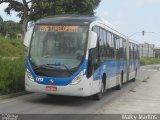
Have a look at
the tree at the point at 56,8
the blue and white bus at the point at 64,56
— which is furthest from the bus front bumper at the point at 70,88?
the tree at the point at 56,8

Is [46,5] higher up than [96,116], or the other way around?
[46,5]

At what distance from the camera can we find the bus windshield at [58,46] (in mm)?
16531

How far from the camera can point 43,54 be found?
55.3ft

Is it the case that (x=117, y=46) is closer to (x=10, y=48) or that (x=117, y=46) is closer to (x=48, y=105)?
(x=48, y=105)

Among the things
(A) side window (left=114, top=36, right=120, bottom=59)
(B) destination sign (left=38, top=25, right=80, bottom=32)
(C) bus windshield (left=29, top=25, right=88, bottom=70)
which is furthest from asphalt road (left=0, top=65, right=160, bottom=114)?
(A) side window (left=114, top=36, right=120, bottom=59)

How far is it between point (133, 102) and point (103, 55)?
2.39 m

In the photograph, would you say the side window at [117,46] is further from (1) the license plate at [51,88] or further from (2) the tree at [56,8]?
(2) the tree at [56,8]

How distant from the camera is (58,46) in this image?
16.9 metres

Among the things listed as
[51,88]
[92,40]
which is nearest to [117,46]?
[92,40]

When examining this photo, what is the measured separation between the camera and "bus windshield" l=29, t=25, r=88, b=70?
16531 millimetres

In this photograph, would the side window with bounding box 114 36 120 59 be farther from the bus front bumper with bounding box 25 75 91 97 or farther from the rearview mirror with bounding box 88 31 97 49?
the bus front bumper with bounding box 25 75 91 97

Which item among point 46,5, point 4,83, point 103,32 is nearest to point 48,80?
point 4,83

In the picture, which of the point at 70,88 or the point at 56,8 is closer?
the point at 70,88

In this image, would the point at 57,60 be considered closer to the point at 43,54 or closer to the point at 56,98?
the point at 43,54
